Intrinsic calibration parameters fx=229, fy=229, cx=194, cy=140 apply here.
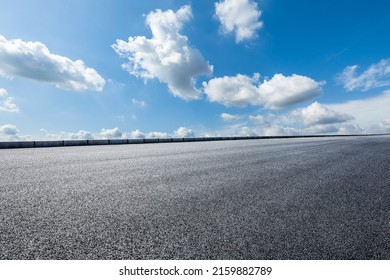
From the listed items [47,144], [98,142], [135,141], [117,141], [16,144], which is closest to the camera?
[16,144]

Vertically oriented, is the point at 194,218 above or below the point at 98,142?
below

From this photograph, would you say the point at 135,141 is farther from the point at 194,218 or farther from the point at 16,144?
the point at 194,218

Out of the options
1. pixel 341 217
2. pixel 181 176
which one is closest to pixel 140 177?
pixel 181 176

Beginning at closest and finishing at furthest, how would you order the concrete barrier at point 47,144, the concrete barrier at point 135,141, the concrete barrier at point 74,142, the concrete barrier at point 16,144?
the concrete barrier at point 16,144
the concrete barrier at point 47,144
the concrete barrier at point 74,142
the concrete barrier at point 135,141

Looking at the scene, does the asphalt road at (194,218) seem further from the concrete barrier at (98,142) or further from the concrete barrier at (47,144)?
the concrete barrier at (98,142)

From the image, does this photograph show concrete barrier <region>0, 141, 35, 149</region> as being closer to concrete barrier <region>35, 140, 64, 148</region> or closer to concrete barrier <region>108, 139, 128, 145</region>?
concrete barrier <region>35, 140, 64, 148</region>

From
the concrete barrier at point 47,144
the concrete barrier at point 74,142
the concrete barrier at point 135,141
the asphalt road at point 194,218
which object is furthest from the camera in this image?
the concrete barrier at point 135,141

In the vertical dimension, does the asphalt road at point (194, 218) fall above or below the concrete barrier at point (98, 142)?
below

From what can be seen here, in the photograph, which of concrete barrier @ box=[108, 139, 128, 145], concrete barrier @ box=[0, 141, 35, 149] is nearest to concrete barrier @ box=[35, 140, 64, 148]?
concrete barrier @ box=[0, 141, 35, 149]

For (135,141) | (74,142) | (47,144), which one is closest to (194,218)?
(47,144)

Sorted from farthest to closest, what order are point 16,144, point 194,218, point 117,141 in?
1. point 117,141
2. point 16,144
3. point 194,218

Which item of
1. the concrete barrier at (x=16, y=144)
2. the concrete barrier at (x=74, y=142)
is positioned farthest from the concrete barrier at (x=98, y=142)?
the concrete barrier at (x=16, y=144)

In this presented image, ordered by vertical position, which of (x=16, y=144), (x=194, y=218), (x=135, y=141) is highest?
(x=16, y=144)

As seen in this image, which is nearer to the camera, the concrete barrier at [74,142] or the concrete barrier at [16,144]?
the concrete barrier at [16,144]
